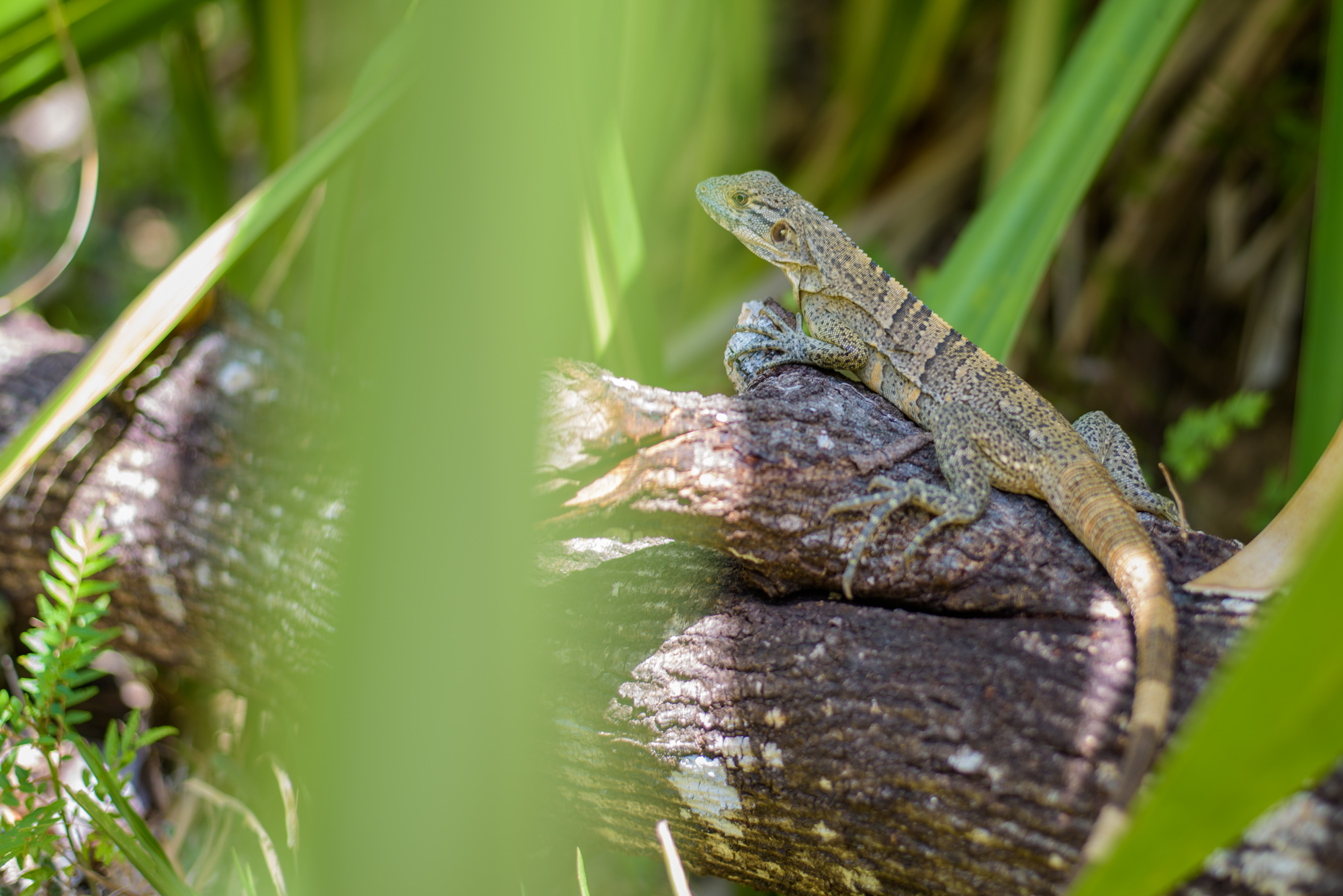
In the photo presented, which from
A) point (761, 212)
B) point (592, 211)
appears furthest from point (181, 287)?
point (761, 212)

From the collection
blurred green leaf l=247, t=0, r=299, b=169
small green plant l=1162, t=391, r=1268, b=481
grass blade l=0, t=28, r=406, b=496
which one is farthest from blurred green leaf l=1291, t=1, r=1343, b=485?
blurred green leaf l=247, t=0, r=299, b=169

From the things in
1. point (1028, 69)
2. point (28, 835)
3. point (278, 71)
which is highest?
point (1028, 69)

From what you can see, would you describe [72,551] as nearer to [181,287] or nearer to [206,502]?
[206,502]

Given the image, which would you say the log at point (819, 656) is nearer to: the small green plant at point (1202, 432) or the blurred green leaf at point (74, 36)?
the small green plant at point (1202, 432)

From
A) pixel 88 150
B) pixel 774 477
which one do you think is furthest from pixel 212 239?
pixel 774 477

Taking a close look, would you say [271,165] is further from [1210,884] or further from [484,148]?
[1210,884]

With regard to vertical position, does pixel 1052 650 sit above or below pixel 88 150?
below
